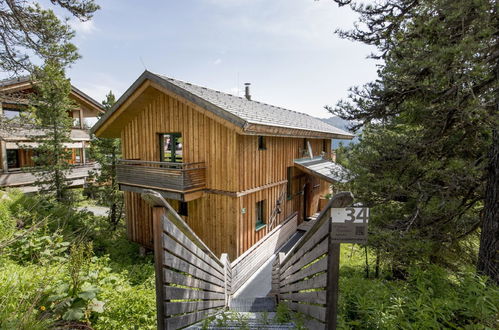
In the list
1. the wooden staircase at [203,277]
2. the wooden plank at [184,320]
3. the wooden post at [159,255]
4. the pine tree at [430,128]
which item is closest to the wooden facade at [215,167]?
the pine tree at [430,128]

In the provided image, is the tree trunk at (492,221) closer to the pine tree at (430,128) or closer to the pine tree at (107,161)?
the pine tree at (430,128)

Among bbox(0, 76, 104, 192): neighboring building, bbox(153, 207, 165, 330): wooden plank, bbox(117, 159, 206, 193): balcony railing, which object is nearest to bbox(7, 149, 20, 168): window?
bbox(0, 76, 104, 192): neighboring building

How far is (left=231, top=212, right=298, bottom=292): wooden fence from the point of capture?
8.19m

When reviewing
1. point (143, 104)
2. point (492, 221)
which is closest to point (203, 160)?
point (143, 104)

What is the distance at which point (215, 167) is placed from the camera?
362 inches

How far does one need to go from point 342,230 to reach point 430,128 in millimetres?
4651

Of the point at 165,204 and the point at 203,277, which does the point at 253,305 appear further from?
the point at 165,204

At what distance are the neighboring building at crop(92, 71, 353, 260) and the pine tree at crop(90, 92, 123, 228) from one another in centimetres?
226

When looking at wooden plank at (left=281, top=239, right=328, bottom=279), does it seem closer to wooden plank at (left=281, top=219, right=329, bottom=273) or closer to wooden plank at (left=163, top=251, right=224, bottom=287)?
wooden plank at (left=281, top=219, right=329, bottom=273)

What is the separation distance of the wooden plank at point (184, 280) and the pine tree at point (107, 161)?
1281 centimetres

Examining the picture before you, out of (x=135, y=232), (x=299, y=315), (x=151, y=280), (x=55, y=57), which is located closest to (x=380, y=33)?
(x=299, y=315)

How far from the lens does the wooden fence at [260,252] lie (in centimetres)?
819

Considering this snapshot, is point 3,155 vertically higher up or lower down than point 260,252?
higher up

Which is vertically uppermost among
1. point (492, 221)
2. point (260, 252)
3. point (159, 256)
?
point (159, 256)
